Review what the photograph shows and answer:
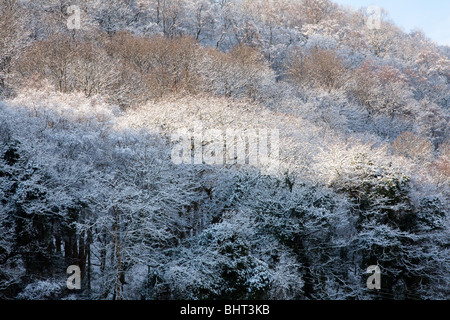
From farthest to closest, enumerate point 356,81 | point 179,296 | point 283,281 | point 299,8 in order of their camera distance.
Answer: point 299,8
point 356,81
point 283,281
point 179,296

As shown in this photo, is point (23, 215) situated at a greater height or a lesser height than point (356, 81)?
lesser

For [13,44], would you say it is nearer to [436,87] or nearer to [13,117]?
[13,117]

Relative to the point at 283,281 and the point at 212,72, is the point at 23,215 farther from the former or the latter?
the point at 212,72

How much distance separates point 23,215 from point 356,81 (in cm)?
4034

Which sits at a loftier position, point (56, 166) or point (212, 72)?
point (212, 72)

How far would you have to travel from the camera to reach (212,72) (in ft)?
115

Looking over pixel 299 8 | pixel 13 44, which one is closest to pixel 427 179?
pixel 13 44

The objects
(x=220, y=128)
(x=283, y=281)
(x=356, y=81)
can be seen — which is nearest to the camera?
(x=283, y=281)

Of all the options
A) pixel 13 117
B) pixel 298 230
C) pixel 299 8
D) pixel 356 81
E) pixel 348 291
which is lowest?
pixel 348 291

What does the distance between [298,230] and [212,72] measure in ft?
68.4

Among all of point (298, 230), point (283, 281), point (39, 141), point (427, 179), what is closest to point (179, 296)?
point (283, 281)

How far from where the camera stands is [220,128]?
77.7 ft

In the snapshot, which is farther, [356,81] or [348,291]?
[356,81]

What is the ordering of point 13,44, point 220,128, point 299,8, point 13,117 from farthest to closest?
point 299,8 < point 13,44 < point 220,128 < point 13,117
